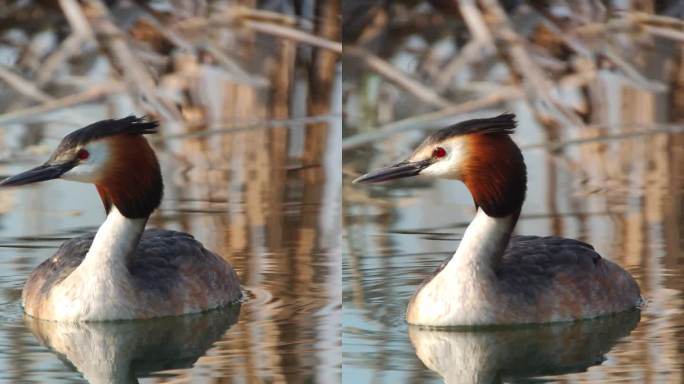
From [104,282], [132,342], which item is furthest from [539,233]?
[132,342]

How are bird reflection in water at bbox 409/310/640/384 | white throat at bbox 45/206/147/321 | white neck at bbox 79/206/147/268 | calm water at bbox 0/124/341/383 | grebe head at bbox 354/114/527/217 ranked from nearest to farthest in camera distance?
bird reflection in water at bbox 409/310/640/384 < calm water at bbox 0/124/341/383 < grebe head at bbox 354/114/527/217 < white throat at bbox 45/206/147/321 < white neck at bbox 79/206/147/268

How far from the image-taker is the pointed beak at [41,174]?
275 inches

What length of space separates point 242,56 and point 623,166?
2495mm

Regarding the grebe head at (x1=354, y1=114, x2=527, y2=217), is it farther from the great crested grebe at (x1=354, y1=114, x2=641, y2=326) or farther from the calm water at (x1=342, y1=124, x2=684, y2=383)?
the calm water at (x1=342, y1=124, x2=684, y2=383)

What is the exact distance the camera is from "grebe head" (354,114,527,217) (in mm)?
6805

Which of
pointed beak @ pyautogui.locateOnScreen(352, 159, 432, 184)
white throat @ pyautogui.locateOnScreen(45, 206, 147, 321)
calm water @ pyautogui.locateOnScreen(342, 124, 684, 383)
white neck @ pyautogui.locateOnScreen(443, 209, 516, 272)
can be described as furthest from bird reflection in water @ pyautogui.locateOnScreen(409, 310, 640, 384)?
white throat @ pyautogui.locateOnScreen(45, 206, 147, 321)

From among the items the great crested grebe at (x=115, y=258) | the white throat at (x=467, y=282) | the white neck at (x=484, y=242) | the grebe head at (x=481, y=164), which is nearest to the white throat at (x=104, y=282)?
the great crested grebe at (x=115, y=258)

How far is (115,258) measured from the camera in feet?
23.2

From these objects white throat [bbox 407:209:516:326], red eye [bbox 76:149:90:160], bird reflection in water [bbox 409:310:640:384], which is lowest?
bird reflection in water [bbox 409:310:640:384]

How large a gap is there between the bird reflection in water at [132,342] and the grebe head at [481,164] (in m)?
0.77

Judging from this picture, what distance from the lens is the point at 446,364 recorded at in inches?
248

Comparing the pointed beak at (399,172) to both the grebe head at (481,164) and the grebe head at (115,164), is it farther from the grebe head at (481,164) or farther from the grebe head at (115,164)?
the grebe head at (115,164)

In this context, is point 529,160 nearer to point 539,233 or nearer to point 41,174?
point 539,233

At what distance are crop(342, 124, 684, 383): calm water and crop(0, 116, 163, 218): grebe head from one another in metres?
0.80
